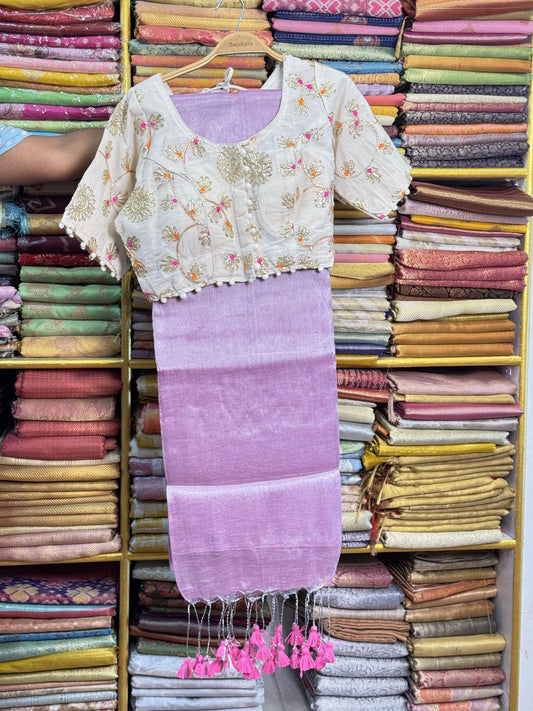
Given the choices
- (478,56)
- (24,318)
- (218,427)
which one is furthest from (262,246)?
(478,56)

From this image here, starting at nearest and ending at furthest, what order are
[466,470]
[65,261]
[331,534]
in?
[331,534], [65,261], [466,470]

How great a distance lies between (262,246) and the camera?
1592mm

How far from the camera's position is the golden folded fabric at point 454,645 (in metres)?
2.21

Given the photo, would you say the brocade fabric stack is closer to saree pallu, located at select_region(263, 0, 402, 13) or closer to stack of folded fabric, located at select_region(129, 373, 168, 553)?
saree pallu, located at select_region(263, 0, 402, 13)

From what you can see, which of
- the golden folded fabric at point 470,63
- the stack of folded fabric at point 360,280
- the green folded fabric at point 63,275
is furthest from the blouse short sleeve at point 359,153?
the green folded fabric at point 63,275

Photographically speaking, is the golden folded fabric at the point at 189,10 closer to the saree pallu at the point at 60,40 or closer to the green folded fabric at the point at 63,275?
the saree pallu at the point at 60,40

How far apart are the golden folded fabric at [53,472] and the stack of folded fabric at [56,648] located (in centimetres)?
33

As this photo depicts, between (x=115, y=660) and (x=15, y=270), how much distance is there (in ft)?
3.53

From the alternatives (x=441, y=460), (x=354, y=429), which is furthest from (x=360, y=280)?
(x=441, y=460)

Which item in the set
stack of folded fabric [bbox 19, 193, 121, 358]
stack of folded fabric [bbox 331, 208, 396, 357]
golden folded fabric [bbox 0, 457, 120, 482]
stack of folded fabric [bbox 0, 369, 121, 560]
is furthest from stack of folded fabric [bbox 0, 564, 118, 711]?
stack of folded fabric [bbox 331, 208, 396, 357]

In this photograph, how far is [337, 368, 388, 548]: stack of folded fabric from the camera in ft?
6.95

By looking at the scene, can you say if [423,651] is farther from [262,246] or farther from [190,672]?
[262,246]

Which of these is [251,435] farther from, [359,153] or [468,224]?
[468,224]

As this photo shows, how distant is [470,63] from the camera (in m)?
2.04
